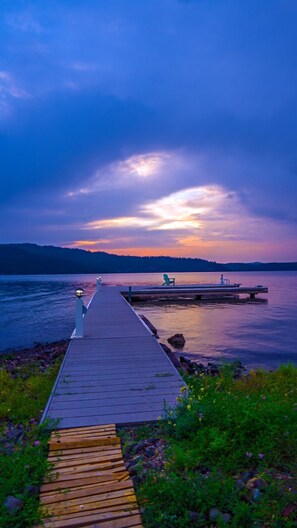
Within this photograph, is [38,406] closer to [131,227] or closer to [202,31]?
[202,31]

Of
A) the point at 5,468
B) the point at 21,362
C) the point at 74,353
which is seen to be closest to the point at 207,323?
the point at 21,362

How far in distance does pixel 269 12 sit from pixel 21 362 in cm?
1467

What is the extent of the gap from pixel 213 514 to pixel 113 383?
3.13m

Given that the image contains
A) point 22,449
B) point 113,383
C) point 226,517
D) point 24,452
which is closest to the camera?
point 226,517

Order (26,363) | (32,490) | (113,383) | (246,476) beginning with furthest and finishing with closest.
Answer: (26,363) < (113,383) < (246,476) < (32,490)

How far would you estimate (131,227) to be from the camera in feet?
170

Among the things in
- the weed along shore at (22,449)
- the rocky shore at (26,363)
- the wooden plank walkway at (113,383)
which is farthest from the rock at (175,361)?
the rocky shore at (26,363)

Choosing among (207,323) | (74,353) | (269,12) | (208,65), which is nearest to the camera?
(74,353)

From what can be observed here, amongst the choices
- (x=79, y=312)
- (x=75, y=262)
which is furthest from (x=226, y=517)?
(x=75, y=262)

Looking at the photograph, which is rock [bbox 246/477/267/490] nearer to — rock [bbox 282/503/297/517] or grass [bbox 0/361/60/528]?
rock [bbox 282/503/297/517]

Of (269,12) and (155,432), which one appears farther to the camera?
(269,12)

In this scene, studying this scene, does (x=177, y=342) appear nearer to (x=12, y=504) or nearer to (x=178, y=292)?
(x=12, y=504)

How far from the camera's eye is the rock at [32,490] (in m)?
2.67

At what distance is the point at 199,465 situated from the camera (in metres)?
3.06
